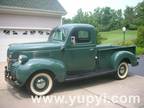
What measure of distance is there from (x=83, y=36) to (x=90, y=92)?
5.98 ft

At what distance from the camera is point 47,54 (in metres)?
6.48

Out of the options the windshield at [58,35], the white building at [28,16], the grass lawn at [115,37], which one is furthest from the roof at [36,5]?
the grass lawn at [115,37]

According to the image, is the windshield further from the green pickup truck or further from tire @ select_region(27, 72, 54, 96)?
tire @ select_region(27, 72, 54, 96)

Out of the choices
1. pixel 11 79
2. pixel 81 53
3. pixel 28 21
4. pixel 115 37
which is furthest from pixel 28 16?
pixel 115 37

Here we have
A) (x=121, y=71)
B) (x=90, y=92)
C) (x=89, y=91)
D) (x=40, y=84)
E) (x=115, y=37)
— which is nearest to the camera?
(x=40, y=84)

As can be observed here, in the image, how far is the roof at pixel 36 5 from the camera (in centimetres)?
1288

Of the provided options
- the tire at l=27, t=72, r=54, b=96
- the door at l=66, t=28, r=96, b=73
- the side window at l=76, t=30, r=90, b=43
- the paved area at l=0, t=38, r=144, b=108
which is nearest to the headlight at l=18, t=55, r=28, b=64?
the tire at l=27, t=72, r=54, b=96

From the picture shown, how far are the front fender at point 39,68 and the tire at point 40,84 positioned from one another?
198 mm

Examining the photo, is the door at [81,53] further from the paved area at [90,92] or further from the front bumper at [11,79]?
the front bumper at [11,79]

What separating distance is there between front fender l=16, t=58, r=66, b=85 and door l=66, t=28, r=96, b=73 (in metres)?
0.44

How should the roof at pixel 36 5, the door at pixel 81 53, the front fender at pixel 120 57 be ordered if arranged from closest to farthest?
the door at pixel 81 53 < the front fender at pixel 120 57 < the roof at pixel 36 5

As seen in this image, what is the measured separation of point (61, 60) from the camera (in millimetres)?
6645

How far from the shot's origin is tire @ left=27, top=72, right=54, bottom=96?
6145mm

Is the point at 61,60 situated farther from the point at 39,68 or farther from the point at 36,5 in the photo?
the point at 36,5
